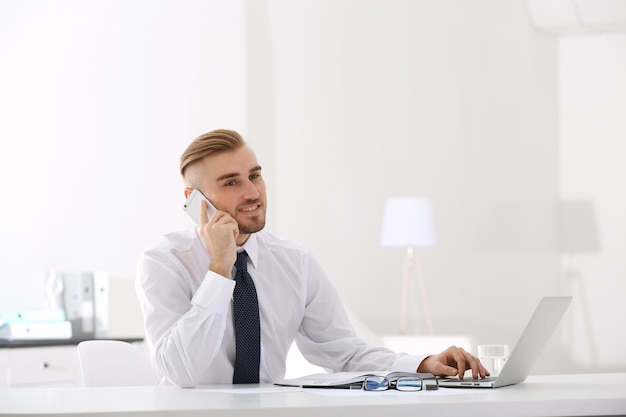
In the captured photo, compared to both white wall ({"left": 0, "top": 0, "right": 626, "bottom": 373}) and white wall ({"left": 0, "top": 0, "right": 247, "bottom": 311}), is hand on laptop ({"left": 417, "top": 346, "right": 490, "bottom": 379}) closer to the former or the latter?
white wall ({"left": 0, "top": 0, "right": 247, "bottom": 311})

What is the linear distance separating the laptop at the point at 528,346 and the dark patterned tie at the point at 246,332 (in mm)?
581

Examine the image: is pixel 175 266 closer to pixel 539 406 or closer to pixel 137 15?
pixel 539 406

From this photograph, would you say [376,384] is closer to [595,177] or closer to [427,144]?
[427,144]

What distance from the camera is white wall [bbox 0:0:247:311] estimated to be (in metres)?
5.20

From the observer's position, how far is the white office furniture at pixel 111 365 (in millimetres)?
2516

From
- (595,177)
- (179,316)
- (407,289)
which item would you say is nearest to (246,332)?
(179,316)

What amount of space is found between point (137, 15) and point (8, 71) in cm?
82

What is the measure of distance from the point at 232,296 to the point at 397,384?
0.74 metres

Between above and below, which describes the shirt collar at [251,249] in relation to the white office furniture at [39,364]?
above

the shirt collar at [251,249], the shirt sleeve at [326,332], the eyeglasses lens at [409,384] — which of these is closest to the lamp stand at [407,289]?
the shirt sleeve at [326,332]

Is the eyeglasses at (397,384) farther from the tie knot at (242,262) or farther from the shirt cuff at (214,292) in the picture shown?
the tie knot at (242,262)

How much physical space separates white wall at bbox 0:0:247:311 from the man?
2.73 meters

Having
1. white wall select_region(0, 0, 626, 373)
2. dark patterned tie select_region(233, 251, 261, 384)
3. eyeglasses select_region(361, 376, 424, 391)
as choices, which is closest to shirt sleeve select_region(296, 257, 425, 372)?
dark patterned tie select_region(233, 251, 261, 384)

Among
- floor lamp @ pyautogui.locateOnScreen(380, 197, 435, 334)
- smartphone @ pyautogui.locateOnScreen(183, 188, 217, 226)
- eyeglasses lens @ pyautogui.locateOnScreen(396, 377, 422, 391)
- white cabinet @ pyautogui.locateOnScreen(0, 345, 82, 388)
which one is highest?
smartphone @ pyautogui.locateOnScreen(183, 188, 217, 226)
